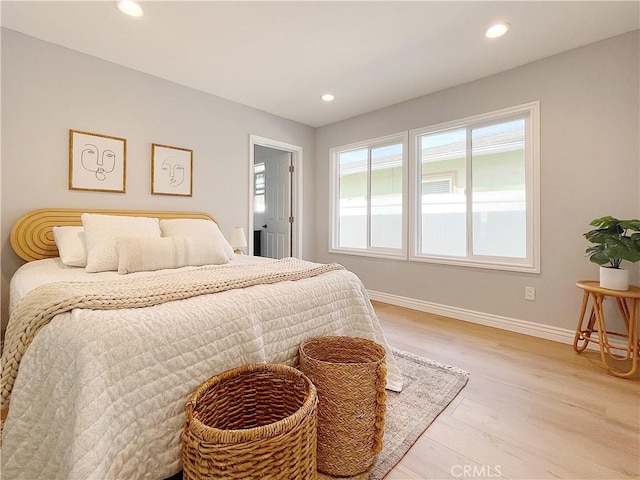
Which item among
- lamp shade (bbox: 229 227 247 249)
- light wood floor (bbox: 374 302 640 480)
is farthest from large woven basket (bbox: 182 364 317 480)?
lamp shade (bbox: 229 227 247 249)

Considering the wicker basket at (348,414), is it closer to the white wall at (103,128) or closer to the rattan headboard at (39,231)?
the rattan headboard at (39,231)

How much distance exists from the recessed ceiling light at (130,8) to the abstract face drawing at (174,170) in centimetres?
123

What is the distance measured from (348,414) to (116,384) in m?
0.83

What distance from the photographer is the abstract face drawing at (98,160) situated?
100 inches

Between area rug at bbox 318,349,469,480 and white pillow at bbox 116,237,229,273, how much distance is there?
1.46m

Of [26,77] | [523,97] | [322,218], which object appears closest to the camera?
[26,77]

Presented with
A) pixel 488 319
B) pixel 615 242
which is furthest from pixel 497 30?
pixel 488 319

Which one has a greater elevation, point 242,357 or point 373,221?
point 373,221

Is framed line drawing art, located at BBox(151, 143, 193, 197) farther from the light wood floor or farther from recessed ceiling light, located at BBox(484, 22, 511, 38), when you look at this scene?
recessed ceiling light, located at BBox(484, 22, 511, 38)

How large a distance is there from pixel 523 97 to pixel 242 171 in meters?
2.95

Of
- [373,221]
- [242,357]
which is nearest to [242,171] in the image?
[373,221]

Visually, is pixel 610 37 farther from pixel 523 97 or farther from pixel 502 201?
pixel 502 201

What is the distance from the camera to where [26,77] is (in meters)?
2.27

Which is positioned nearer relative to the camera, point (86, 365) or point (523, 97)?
point (86, 365)
